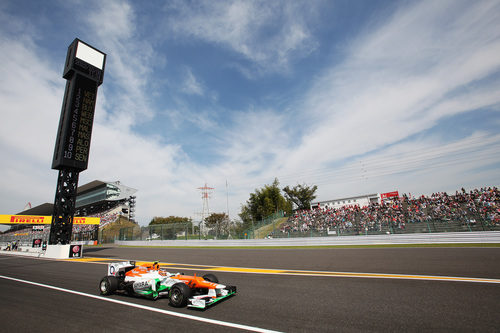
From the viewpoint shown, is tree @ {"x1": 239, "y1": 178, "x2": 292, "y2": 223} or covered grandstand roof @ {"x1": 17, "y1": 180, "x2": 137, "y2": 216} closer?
tree @ {"x1": 239, "y1": 178, "x2": 292, "y2": 223}

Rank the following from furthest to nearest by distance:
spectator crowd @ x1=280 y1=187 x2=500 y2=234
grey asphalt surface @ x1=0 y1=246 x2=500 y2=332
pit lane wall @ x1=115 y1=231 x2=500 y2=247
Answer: spectator crowd @ x1=280 y1=187 x2=500 y2=234 < pit lane wall @ x1=115 y1=231 x2=500 y2=247 < grey asphalt surface @ x1=0 y1=246 x2=500 y2=332

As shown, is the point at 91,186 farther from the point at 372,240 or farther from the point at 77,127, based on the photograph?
the point at 372,240

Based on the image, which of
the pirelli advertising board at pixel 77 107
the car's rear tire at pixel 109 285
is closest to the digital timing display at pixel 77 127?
the pirelli advertising board at pixel 77 107

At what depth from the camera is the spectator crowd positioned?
16.1 m

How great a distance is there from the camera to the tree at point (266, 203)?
155 ft

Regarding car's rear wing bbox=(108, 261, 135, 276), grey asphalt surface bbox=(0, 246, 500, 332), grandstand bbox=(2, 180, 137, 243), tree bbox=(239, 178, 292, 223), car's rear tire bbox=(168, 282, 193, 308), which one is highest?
grandstand bbox=(2, 180, 137, 243)

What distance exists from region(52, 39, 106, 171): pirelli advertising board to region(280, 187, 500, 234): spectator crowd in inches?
784

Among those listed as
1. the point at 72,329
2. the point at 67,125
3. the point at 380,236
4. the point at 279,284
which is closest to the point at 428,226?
the point at 380,236

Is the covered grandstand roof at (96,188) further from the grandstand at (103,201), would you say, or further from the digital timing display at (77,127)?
the digital timing display at (77,127)

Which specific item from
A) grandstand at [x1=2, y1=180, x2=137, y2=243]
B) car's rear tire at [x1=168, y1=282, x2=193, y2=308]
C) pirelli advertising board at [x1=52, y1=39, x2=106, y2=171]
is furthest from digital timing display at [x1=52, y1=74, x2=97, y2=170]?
grandstand at [x1=2, y1=180, x2=137, y2=243]

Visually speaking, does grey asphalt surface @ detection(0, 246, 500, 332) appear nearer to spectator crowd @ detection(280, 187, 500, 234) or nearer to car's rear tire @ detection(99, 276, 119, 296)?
car's rear tire @ detection(99, 276, 119, 296)

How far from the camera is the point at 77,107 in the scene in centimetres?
1994

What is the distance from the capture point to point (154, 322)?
3.93 meters

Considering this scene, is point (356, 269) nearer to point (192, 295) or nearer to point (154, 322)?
point (192, 295)
